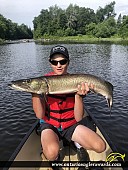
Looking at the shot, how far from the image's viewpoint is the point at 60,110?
5.05 metres

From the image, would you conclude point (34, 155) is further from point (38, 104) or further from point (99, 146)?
point (99, 146)

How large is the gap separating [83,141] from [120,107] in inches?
282

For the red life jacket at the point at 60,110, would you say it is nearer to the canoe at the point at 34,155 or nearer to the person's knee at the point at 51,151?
the person's knee at the point at 51,151

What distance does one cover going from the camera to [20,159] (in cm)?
499

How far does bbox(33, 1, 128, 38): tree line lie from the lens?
320 ft

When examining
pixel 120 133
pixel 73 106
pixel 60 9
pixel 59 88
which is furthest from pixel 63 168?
pixel 60 9

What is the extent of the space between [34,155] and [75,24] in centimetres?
12552

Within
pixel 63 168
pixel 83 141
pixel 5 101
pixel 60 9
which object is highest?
pixel 60 9

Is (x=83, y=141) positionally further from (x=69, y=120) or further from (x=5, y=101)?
(x=5, y=101)

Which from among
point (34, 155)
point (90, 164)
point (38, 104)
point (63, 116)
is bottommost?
point (34, 155)

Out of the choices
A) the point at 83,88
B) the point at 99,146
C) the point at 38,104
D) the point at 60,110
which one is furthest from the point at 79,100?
the point at 99,146

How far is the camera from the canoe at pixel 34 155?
16.3 ft

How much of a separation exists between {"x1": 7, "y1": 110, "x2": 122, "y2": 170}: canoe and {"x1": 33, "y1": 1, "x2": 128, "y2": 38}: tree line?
279ft

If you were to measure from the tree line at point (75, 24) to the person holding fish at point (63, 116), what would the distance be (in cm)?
8542
